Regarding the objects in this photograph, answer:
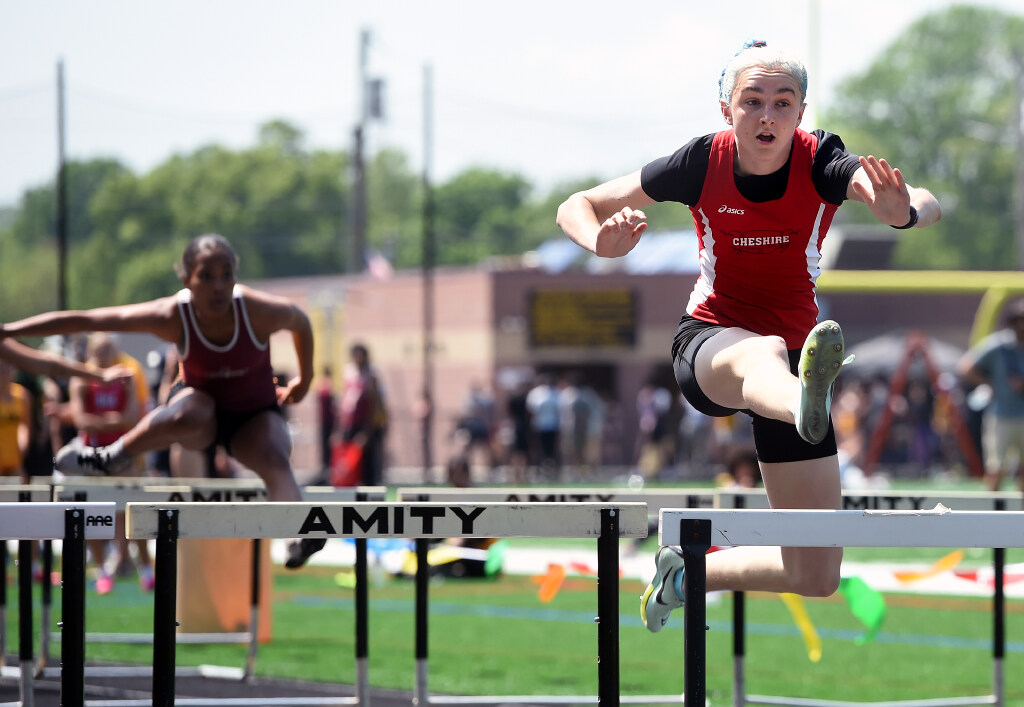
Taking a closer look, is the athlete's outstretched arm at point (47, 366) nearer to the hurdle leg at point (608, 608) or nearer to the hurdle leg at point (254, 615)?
the hurdle leg at point (254, 615)

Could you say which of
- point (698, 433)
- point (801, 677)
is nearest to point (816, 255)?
point (801, 677)

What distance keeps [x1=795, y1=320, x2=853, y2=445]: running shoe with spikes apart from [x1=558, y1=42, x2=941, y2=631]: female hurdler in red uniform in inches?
9.2

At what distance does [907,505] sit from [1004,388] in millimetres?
8201

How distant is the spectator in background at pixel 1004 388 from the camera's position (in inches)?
524

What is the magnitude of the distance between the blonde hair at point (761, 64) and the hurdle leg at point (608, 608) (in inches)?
57.7

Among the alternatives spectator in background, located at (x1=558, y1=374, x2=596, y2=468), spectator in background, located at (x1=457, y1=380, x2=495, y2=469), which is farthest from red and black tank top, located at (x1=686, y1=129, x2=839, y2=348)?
spectator in background, located at (x1=558, y1=374, x2=596, y2=468)

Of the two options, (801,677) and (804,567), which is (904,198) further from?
(801,677)

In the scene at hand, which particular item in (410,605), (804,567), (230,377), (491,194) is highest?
(491,194)

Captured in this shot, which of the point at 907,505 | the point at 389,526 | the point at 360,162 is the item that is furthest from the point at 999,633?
the point at 360,162

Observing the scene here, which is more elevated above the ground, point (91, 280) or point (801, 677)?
point (91, 280)

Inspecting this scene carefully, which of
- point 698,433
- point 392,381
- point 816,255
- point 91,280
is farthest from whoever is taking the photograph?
point 91,280

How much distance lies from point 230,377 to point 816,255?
9.01 ft

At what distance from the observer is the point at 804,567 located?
471 centimetres

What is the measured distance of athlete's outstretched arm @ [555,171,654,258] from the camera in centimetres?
420
